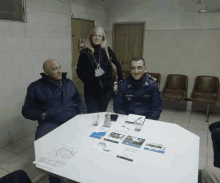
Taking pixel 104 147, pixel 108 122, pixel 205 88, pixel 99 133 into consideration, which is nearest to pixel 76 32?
pixel 108 122

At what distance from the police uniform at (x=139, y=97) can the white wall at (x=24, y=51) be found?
5.26 feet

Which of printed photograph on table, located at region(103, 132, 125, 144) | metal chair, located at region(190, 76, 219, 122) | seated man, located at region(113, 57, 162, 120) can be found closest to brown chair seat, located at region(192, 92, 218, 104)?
metal chair, located at region(190, 76, 219, 122)

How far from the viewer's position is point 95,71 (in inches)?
103

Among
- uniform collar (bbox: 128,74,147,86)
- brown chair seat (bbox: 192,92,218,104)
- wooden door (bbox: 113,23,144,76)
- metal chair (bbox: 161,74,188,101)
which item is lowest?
brown chair seat (bbox: 192,92,218,104)

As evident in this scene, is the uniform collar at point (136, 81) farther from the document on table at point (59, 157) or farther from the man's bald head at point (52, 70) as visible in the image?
the document on table at point (59, 157)

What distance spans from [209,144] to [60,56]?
3.00 m

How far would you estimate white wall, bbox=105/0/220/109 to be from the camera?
4.25 meters

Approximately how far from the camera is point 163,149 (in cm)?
150

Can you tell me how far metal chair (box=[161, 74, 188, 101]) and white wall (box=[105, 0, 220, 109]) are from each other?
0.57 feet

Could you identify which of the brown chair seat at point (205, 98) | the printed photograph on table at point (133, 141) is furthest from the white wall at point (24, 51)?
the brown chair seat at point (205, 98)

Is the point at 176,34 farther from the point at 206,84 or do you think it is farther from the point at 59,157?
the point at 59,157

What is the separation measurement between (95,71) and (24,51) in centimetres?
124

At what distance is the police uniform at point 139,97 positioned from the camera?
2381 millimetres

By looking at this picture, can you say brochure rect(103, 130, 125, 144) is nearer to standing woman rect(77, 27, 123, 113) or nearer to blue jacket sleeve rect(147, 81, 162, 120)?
blue jacket sleeve rect(147, 81, 162, 120)
